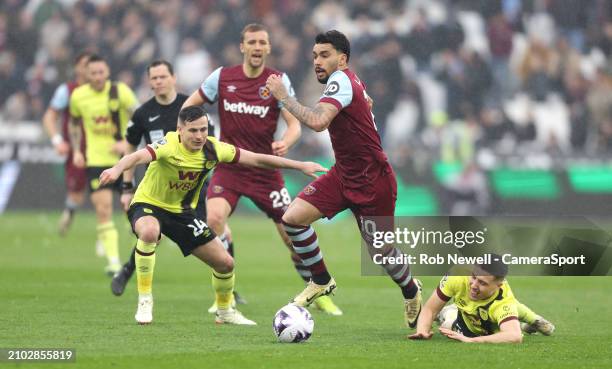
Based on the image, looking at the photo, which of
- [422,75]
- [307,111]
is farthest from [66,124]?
[422,75]

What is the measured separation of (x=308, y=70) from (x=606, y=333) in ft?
56.8

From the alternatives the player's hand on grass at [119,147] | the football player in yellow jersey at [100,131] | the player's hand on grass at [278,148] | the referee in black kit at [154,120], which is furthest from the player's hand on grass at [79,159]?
the player's hand on grass at [278,148]

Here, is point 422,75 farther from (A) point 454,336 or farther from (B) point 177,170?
(A) point 454,336

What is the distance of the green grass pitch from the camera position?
27.6 ft

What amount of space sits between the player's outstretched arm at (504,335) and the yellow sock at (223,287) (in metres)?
2.26

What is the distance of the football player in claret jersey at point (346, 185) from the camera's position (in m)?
10.0

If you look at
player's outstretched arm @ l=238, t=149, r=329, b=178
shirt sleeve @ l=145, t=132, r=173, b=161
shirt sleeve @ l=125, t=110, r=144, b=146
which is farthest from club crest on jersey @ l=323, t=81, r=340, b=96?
shirt sleeve @ l=125, t=110, r=144, b=146

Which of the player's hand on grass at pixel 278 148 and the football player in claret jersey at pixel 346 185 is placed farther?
the player's hand on grass at pixel 278 148

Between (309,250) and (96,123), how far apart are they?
5.94 meters

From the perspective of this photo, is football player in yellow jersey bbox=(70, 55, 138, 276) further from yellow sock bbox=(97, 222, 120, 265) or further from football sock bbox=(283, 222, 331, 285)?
football sock bbox=(283, 222, 331, 285)

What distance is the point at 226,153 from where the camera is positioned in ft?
34.0

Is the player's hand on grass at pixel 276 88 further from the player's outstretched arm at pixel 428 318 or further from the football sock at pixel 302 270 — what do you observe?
the football sock at pixel 302 270

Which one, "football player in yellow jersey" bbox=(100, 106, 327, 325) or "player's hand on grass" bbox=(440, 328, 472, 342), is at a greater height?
"football player in yellow jersey" bbox=(100, 106, 327, 325)

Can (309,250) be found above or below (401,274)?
above
